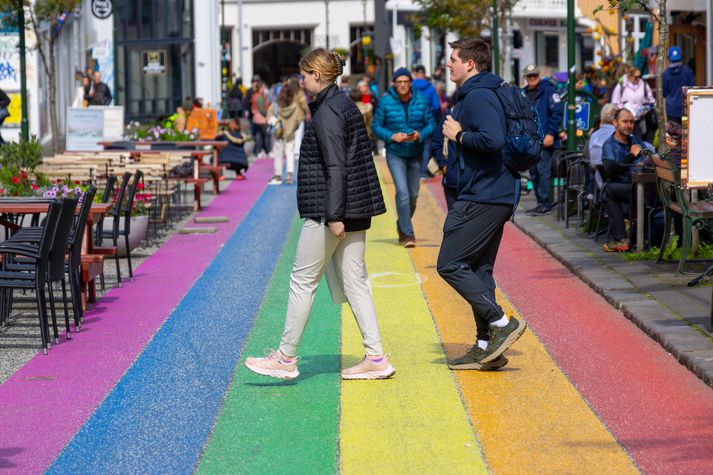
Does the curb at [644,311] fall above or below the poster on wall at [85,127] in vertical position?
below

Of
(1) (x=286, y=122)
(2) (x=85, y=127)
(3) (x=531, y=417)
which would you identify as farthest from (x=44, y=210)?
(2) (x=85, y=127)

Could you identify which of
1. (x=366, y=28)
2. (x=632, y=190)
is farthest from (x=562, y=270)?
(x=366, y=28)

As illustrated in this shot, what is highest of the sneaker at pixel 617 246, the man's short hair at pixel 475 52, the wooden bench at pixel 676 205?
the man's short hair at pixel 475 52

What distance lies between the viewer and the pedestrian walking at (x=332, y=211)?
768 cm

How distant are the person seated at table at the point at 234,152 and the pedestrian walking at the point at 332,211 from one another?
60.7ft

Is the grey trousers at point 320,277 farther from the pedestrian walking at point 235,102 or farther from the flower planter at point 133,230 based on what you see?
the pedestrian walking at point 235,102

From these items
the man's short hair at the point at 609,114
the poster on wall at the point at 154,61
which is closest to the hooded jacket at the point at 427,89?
the man's short hair at the point at 609,114

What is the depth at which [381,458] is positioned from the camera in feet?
20.7

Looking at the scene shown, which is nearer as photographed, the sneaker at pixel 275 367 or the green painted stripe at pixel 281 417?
the green painted stripe at pixel 281 417

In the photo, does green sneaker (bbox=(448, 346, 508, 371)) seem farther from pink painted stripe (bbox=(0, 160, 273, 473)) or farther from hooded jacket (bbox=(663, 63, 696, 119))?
hooded jacket (bbox=(663, 63, 696, 119))

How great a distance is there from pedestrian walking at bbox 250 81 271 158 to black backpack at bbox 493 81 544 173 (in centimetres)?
2601

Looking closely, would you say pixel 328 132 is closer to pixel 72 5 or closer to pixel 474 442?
pixel 474 442

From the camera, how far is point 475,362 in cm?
833

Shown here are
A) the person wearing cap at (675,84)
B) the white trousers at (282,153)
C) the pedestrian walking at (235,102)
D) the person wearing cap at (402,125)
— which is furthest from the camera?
the pedestrian walking at (235,102)
